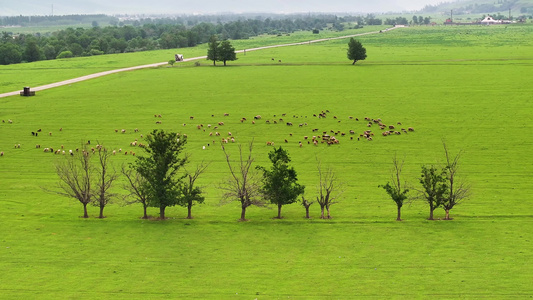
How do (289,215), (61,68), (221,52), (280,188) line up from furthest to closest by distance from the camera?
(61,68)
(221,52)
(289,215)
(280,188)

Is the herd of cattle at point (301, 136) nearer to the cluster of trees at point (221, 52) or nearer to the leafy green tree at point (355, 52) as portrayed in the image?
the leafy green tree at point (355, 52)

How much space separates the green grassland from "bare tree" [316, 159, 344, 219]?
796 millimetres

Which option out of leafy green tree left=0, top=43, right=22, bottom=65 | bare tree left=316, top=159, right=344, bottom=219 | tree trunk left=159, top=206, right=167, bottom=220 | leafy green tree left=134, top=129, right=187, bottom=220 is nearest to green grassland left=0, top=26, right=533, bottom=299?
tree trunk left=159, top=206, right=167, bottom=220

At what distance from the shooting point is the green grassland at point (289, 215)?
36969 millimetres

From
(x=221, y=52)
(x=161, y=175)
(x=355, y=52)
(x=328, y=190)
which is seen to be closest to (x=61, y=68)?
(x=221, y=52)

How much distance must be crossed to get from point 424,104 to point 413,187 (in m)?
43.9

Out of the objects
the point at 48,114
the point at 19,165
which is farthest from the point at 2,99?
the point at 19,165

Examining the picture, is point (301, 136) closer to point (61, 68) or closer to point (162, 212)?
point (162, 212)

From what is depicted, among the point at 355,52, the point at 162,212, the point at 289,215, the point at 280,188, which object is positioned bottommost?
the point at 289,215

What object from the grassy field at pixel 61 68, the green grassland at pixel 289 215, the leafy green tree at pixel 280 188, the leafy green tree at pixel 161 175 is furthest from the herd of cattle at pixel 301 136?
the grassy field at pixel 61 68

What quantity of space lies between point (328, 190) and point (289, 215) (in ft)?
12.7

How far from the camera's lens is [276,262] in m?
39.8

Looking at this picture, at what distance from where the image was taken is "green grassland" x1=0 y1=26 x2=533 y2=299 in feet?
121

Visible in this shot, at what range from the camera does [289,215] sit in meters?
49.9
